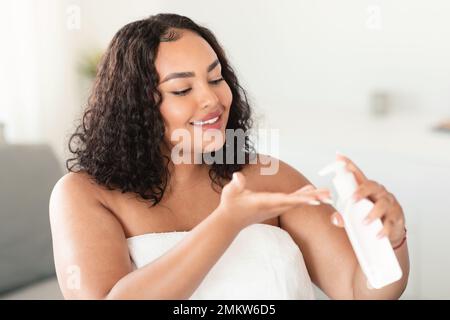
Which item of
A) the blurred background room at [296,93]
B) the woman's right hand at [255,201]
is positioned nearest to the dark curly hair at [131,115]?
the woman's right hand at [255,201]

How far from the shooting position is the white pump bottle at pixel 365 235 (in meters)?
0.77

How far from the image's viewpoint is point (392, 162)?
1.66 meters

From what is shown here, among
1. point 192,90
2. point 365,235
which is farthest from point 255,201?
point 192,90

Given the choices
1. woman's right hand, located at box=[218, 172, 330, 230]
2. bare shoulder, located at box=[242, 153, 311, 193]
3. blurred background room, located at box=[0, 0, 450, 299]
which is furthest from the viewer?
blurred background room, located at box=[0, 0, 450, 299]

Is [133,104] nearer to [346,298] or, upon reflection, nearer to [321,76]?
[346,298]

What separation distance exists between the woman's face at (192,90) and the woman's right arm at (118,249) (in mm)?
171

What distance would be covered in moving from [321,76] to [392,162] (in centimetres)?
61

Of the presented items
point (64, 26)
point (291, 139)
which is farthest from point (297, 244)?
point (64, 26)

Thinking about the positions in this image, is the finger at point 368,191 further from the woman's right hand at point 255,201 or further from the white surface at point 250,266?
the white surface at point 250,266

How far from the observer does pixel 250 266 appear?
36.4 inches

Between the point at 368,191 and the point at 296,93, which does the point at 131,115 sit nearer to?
the point at 368,191

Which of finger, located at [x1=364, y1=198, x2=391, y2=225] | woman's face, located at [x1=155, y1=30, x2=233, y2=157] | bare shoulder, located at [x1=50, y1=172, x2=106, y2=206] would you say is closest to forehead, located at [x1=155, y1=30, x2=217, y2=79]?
woman's face, located at [x1=155, y1=30, x2=233, y2=157]

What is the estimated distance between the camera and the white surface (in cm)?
90

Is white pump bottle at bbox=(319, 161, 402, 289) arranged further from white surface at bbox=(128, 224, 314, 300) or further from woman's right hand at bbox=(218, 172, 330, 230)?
white surface at bbox=(128, 224, 314, 300)
